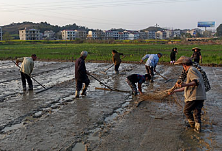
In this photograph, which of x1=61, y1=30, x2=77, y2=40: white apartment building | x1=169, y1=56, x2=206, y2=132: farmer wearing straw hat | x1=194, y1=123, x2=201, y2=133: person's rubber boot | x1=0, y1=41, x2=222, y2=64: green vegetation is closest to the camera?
x1=169, y1=56, x2=206, y2=132: farmer wearing straw hat

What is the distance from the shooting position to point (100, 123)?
A: 19.1 feet

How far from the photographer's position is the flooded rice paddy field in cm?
454

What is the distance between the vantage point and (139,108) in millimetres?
7121

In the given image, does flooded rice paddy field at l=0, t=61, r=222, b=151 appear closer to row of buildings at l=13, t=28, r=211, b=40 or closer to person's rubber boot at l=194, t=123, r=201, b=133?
person's rubber boot at l=194, t=123, r=201, b=133

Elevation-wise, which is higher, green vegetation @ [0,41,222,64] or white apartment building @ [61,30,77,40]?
white apartment building @ [61,30,77,40]

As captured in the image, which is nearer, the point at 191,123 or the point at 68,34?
the point at 191,123

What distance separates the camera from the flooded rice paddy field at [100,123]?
4.54m

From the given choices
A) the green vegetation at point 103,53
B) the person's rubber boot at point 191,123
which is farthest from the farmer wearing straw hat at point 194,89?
the green vegetation at point 103,53

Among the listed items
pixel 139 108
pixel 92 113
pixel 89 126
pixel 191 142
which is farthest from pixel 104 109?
pixel 191 142

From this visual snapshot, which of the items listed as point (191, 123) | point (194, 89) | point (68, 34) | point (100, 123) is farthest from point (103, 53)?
point (68, 34)

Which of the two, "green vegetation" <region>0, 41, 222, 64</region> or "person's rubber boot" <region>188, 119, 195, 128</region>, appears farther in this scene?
"green vegetation" <region>0, 41, 222, 64</region>

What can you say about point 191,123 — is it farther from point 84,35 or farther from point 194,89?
point 84,35

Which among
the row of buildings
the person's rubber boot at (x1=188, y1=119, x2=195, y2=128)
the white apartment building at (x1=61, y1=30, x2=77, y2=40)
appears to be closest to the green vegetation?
the person's rubber boot at (x1=188, y1=119, x2=195, y2=128)

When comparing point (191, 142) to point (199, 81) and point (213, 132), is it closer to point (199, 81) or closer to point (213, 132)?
point (213, 132)
